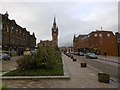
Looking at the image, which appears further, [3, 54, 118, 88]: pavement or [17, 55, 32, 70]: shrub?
[17, 55, 32, 70]: shrub

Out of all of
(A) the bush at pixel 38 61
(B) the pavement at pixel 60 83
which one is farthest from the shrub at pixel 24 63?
(B) the pavement at pixel 60 83

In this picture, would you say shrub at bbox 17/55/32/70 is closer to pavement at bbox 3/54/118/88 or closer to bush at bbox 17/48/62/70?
bush at bbox 17/48/62/70

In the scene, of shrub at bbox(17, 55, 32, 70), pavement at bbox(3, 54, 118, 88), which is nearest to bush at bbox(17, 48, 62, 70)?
shrub at bbox(17, 55, 32, 70)

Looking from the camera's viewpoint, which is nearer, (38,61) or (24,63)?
(24,63)

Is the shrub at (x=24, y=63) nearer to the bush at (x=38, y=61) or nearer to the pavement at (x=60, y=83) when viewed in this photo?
the bush at (x=38, y=61)

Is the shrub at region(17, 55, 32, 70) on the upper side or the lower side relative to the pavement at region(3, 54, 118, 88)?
upper

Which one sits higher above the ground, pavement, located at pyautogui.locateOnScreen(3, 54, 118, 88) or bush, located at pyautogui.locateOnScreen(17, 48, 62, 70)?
bush, located at pyautogui.locateOnScreen(17, 48, 62, 70)

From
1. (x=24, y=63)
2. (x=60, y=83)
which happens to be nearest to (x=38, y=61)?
(x=24, y=63)

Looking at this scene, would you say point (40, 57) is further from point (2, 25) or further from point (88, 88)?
point (2, 25)

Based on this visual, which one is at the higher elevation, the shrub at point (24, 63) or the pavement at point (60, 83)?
the shrub at point (24, 63)

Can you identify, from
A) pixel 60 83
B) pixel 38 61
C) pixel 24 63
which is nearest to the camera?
pixel 60 83

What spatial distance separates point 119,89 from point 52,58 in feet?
26.7

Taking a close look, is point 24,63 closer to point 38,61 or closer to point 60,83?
point 38,61

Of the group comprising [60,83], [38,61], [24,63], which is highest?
[38,61]
